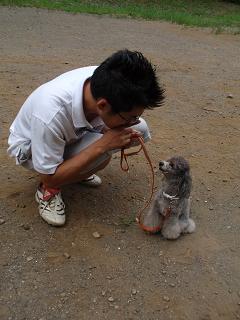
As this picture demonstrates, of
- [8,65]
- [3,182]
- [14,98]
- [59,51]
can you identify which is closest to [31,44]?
[59,51]

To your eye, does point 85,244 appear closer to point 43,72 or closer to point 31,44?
point 43,72

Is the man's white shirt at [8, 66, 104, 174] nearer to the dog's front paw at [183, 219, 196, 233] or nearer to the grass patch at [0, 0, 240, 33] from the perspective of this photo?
the dog's front paw at [183, 219, 196, 233]

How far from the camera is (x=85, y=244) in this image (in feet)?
9.08

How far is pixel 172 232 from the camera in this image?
2797mm

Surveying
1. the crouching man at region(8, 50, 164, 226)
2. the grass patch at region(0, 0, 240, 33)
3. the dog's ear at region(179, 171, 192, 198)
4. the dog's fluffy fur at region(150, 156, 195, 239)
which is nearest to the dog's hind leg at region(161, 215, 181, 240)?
the dog's fluffy fur at region(150, 156, 195, 239)

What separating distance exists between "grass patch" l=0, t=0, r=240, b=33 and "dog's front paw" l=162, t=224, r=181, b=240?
725 cm

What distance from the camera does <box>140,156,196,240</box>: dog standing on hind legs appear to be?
8.52ft

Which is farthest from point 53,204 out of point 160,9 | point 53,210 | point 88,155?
point 160,9

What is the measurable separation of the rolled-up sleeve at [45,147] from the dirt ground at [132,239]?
1.48ft

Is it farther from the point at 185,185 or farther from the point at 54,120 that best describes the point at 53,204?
the point at 185,185

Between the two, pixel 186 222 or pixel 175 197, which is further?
pixel 186 222

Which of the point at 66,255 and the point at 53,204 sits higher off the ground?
the point at 53,204

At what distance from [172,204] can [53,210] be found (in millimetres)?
778

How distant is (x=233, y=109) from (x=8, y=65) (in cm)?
282
